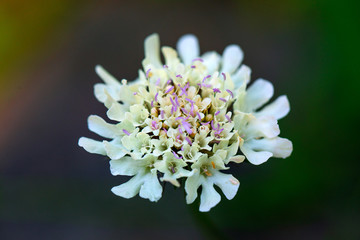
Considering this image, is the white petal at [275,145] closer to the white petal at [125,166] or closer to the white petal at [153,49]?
the white petal at [125,166]

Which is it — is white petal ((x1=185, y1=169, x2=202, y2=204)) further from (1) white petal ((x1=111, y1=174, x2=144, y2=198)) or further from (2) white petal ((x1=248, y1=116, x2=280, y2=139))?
(2) white petal ((x1=248, y1=116, x2=280, y2=139))

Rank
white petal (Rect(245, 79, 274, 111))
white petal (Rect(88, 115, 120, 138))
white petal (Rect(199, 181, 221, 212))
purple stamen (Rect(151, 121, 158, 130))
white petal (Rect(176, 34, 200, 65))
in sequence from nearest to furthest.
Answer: white petal (Rect(199, 181, 221, 212)), purple stamen (Rect(151, 121, 158, 130)), white petal (Rect(88, 115, 120, 138)), white petal (Rect(245, 79, 274, 111)), white petal (Rect(176, 34, 200, 65))

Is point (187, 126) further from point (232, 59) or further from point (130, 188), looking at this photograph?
point (232, 59)

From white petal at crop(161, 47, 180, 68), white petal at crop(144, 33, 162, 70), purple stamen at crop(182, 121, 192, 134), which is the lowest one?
purple stamen at crop(182, 121, 192, 134)

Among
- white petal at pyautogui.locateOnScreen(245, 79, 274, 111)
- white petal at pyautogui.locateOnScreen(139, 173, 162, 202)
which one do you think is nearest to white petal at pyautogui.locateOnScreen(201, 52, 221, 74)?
white petal at pyautogui.locateOnScreen(245, 79, 274, 111)

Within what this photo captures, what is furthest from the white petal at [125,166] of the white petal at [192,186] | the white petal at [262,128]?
the white petal at [262,128]
